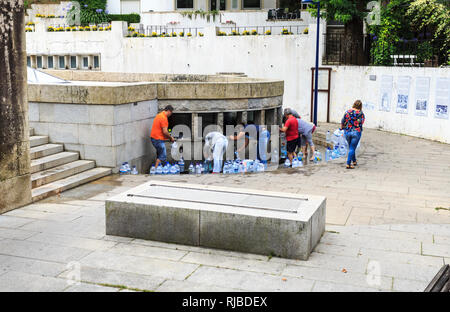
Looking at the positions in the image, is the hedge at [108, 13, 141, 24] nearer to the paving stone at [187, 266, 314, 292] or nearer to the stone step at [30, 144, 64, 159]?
the stone step at [30, 144, 64, 159]

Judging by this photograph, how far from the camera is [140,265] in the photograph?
6.36 metres

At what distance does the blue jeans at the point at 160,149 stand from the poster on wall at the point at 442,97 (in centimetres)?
945

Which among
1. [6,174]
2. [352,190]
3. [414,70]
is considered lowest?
[352,190]

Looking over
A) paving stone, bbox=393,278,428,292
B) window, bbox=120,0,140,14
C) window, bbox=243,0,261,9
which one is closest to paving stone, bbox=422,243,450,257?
paving stone, bbox=393,278,428,292

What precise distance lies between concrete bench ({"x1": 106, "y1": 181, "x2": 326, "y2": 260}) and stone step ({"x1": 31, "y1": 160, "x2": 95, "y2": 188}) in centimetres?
312

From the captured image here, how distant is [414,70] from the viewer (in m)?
17.9

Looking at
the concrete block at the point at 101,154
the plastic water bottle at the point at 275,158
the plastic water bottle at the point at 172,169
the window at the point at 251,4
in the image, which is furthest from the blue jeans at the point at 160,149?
the window at the point at 251,4

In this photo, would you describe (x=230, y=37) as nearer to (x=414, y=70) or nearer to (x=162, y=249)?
(x=414, y=70)

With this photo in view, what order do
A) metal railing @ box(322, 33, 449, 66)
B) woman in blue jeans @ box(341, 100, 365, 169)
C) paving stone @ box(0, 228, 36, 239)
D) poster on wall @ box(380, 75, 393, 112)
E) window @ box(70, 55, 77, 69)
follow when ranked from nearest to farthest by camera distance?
paving stone @ box(0, 228, 36, 239)
woman in blue jeans @ box(341, 100, 365, 169)
metal railing @ box(322, 33, 449, 66)
poster on wall @ box(380, 75, 393, 112)
window @ box(70, 55, 77, 69)

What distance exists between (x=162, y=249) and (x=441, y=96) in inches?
510

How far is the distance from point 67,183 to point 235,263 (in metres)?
5.01

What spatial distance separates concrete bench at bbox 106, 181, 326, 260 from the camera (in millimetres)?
6602

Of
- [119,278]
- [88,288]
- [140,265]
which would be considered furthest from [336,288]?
[88,288]
